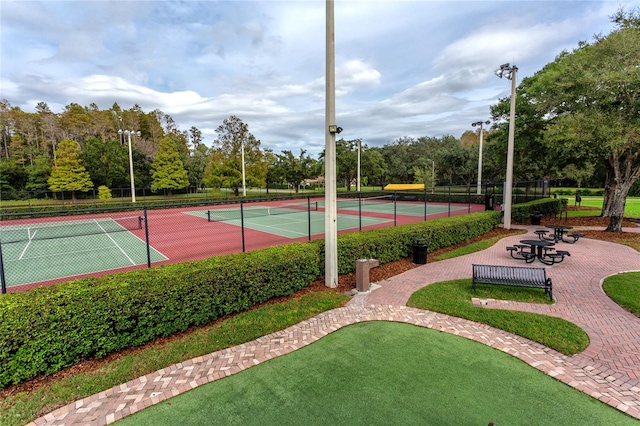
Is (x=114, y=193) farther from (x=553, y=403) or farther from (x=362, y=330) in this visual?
(x=553, y=403)

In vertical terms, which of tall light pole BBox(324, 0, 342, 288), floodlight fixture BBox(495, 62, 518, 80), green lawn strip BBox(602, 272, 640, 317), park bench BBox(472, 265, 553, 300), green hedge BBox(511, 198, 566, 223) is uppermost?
floodlight fixture BBox(495, 62, 518, 80)

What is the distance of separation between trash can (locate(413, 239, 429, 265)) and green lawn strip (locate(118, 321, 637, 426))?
211 inches

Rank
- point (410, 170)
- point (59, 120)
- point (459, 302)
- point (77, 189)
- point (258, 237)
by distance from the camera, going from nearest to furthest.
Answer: point (459, 302) → point (258, 237) → point (77, 189) → point (59, 120) → point (410, 170)

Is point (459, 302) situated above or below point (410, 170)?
below

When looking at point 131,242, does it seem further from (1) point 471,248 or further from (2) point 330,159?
(1) point 471,248

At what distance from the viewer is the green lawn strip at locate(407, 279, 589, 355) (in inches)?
210

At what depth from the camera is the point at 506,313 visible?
6.40 metres

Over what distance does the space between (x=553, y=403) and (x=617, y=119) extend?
538 inches

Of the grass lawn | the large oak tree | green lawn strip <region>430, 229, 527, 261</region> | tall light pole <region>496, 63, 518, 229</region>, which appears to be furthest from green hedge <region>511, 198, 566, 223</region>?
the grass lawn

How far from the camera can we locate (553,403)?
3.79 metres

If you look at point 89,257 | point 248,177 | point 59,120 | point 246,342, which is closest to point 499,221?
point 246,342

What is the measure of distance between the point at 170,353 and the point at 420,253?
26.4 ft

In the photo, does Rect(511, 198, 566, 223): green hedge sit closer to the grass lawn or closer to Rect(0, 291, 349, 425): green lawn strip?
the grass lawn

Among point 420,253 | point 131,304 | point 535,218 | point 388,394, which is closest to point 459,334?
point 388,394
